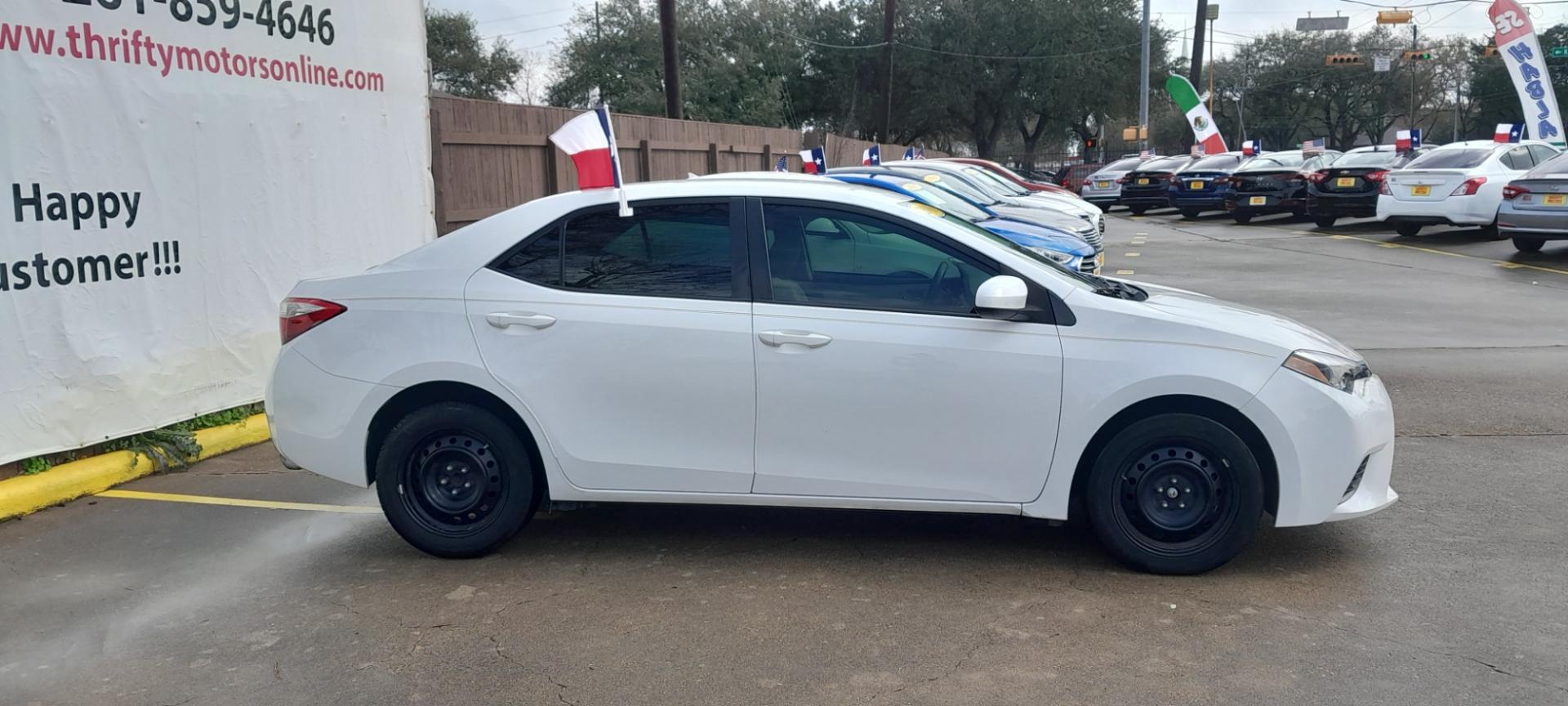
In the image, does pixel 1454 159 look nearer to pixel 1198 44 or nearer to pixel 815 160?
pixel 815 160

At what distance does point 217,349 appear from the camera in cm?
742

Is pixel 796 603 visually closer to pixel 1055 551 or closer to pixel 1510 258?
pixel 1055 551

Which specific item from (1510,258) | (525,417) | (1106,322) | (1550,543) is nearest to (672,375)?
(525,417)

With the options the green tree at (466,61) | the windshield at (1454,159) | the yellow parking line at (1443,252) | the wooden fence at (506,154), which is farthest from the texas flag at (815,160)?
the green tree at (466,61)

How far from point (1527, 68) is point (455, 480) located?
27982 millimetres

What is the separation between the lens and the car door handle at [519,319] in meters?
5.00

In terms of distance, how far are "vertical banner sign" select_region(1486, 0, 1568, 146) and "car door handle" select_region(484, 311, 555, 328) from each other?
26.5 m

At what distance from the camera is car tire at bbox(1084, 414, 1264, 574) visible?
469 centimetres

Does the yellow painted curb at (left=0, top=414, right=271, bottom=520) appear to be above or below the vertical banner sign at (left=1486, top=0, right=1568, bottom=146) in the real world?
below

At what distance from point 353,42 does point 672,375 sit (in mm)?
4835

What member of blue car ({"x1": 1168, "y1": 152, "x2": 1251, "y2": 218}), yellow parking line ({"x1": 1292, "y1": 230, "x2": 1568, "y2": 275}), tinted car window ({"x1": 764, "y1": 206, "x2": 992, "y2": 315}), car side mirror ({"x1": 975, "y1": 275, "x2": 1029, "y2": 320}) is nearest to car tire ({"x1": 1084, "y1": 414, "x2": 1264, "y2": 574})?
car side mirror ({"x1": 975, "y1": 275, "x2": 1029, "y2": 320})

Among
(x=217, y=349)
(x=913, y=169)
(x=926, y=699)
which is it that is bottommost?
(x=926, y=699)

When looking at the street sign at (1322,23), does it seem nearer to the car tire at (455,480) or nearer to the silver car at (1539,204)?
the silver car at (1539,204)

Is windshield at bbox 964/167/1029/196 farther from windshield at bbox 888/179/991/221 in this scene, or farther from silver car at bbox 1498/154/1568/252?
silver car at bbox 1498/154/1568/252
